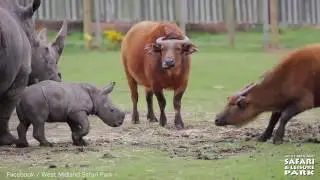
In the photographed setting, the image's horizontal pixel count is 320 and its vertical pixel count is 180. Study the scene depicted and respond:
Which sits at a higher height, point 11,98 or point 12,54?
point 12,54

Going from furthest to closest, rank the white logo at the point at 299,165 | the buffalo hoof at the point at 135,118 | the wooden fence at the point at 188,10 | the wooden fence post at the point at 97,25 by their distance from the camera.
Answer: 1. the wooden fence at the point at 188,10
2. the wooden fence post at the point at 97,25
3. the buffalo hoof at the point at 135,118
4. the white logo at the point at 299,165

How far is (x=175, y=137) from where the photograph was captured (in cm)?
1112

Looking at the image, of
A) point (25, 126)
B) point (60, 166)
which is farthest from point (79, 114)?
point (60, 166)

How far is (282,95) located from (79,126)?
228cm

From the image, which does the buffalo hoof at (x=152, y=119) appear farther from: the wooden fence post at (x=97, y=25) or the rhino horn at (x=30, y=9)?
the wooden fence post at (x=97, y=25)

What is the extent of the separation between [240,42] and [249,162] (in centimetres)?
1791

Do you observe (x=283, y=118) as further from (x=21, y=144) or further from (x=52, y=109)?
(x=21, y=144)

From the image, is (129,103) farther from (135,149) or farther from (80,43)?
(80,43)

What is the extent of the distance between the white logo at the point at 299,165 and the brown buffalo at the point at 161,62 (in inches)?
135

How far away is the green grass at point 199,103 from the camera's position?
8.30 metres

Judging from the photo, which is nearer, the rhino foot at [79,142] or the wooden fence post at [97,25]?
the rhino foot at [79,142]

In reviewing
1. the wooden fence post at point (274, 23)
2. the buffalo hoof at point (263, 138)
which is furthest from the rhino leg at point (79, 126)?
the wooden fence post at point (274, 23)

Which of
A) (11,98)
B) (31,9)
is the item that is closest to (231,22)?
(31,9)

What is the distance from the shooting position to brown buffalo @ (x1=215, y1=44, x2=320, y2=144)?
34.6 feet
